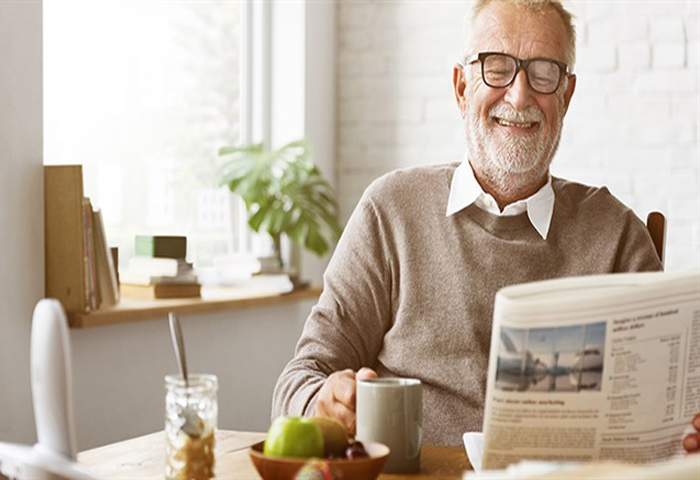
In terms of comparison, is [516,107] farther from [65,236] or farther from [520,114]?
[65,236]

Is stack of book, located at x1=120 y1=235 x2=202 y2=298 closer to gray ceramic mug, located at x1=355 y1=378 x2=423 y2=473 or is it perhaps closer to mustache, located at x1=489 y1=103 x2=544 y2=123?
mustache, located at x1=489 y1=103 x2=544 y2=123

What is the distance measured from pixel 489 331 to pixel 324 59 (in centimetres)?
215

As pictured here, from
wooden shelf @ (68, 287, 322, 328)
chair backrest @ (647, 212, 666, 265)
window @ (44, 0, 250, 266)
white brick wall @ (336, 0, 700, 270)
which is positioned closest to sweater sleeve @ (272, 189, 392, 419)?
chair backrest @ (647, 212, 666, 265)

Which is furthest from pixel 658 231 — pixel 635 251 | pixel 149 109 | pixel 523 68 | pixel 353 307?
pixel 149 109

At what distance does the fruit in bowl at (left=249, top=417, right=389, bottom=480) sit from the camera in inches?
52.1

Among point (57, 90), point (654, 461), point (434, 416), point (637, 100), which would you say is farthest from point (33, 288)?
point (637, 100)

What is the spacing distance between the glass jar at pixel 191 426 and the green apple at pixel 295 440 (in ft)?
0.27

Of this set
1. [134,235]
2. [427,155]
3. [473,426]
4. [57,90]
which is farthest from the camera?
[427,155]

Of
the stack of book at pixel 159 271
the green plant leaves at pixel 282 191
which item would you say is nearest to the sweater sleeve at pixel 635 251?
the stack of book at pixel 159 271

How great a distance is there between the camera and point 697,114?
354 centimetres

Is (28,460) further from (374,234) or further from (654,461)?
(374,234)

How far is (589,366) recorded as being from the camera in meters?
1.25

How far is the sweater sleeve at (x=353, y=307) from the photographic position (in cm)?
212

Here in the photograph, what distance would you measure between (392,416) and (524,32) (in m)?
1.10
